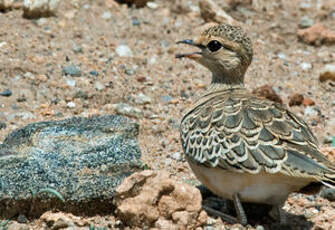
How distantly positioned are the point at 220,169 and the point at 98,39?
3818 millimetres

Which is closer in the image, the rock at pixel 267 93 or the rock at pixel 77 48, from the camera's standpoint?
the rock at pixel 267 93

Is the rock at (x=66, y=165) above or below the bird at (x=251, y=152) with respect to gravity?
below

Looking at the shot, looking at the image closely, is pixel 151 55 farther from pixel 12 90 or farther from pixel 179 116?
pixel 12 90

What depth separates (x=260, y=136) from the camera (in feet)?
15.3

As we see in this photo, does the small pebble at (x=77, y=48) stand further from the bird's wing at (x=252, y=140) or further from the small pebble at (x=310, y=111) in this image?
the bird's wing at (x=252, y=140)

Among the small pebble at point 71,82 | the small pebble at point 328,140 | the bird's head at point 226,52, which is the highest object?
the bird's head at point 226,52

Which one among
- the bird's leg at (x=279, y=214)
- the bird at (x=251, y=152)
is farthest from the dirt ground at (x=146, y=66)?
the bird at (x=251, y=152)

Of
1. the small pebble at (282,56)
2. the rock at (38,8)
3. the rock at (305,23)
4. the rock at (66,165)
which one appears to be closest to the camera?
the rock at (66,165)

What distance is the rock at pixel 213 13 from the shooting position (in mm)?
8633

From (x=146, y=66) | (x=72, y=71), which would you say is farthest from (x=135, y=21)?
(x=72, y=71)

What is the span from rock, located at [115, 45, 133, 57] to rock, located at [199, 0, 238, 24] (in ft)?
4.15

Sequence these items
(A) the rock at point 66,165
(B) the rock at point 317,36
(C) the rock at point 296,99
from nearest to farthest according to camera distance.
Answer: (A) the rock at point 66,165, (C) the rock at point 296,99, (B) the rock at point 317,36

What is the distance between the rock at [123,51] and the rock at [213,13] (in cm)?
126

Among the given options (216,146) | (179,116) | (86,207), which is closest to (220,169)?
(216,146)
